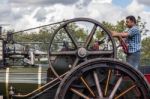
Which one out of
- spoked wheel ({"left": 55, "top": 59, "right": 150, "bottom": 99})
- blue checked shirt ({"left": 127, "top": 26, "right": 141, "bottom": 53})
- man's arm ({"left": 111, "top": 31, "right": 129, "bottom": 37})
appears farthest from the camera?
blue checked shirt ({"left": 127, "top": 26, "right": 141, "bottom": 53})

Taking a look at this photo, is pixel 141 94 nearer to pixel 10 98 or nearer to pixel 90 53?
pixel 90 53

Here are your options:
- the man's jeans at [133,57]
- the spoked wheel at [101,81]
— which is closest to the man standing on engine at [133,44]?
the man's jeans at [133,57]

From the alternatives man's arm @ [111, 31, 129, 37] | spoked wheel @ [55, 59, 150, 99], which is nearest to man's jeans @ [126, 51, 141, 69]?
man's arm @ [111, 31, 129, 37]

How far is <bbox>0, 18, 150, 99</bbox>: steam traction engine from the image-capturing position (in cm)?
691

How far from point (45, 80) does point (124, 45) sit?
4.65 ft

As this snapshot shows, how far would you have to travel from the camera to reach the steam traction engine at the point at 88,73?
6914mm

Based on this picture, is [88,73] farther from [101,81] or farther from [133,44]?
[133,44]

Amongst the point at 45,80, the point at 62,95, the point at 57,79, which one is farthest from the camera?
the point at 45,80

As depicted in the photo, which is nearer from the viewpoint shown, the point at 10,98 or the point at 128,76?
the point at 128,76

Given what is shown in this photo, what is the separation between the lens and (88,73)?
704 centimetres

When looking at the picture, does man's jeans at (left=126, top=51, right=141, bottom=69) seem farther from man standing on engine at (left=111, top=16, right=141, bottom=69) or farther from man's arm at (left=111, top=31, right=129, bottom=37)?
man's arm at (left=111, top=31, right=129, bottom=37)

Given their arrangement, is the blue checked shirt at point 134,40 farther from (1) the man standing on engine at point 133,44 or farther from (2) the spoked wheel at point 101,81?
(2) the spoked wheel at point 101,81

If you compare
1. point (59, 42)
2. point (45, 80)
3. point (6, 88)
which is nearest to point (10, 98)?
point (6, 88)

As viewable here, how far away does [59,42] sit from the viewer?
8109 millimetres
